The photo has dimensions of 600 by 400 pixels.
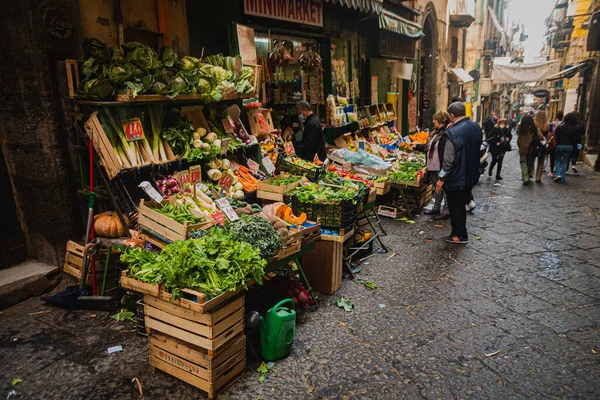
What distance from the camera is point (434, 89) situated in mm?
18625

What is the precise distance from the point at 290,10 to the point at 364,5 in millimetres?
1929

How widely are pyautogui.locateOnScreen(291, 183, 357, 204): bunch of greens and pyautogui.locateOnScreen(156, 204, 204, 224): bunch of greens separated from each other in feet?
5.05

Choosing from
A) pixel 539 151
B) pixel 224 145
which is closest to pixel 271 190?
pixel 224 145

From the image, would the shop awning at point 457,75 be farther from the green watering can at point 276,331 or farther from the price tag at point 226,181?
→ the green watering can at point 276,331

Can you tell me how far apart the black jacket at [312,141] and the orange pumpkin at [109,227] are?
4.35 m

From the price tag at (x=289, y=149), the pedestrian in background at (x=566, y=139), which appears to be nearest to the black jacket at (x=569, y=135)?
the pedestrian in background at (x=566, y=139)

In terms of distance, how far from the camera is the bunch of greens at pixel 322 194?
532 cm

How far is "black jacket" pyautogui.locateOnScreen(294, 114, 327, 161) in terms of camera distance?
8.12 metres

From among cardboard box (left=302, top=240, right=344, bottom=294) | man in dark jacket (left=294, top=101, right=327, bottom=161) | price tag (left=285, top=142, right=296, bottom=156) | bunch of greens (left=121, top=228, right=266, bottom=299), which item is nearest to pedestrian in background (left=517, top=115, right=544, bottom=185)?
man in dark jacket (left=294, top=101, right=327, bottom=161)

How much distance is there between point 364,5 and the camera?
891 centimetres

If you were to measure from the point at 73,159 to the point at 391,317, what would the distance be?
4.08m

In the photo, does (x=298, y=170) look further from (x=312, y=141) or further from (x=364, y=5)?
(x=364, y=5)

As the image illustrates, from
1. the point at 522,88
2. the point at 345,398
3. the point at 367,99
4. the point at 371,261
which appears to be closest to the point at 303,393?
the point at 345,398

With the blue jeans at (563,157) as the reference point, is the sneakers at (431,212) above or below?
below
